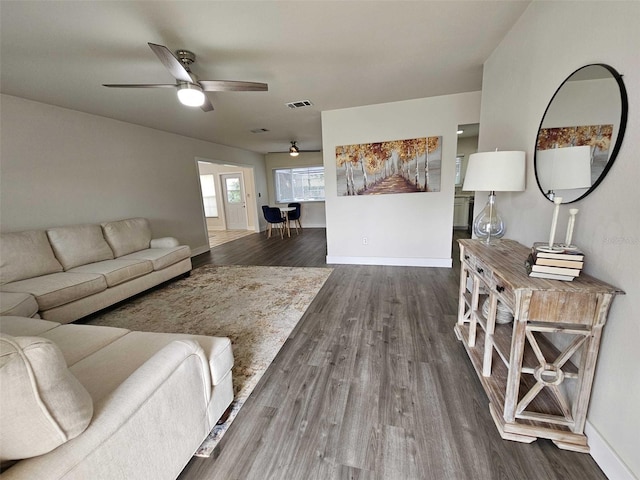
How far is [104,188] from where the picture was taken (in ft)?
11.7

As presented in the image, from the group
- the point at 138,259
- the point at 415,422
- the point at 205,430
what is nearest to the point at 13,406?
the point at 205,430

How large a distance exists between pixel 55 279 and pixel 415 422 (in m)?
3.33

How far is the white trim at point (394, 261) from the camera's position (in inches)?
150

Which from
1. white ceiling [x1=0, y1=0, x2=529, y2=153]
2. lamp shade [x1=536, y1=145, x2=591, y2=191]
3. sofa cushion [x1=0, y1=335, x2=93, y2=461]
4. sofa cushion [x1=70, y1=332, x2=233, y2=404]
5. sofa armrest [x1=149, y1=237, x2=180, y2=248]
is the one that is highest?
white ceiling [x1=0, y1=0, x2=529, y2=153]

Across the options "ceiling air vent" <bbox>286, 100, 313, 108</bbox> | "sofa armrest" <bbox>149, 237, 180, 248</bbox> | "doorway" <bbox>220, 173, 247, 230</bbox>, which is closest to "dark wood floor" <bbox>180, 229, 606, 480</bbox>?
"sofa armrest" <bbox>149, 237, 180, 248</bbox>

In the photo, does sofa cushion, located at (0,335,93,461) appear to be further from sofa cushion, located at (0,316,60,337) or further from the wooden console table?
the wooden console table

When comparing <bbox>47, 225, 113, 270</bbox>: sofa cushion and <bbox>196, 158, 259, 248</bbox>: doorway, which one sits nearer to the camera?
<bbox>47, 225, 113, 270</bbox>: sofa cushion

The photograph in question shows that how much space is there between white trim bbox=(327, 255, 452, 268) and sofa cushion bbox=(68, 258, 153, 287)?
8.56 ft

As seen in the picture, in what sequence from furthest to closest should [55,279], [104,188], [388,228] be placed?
1. [388,228]
2. [104,188]
3. [55,279]

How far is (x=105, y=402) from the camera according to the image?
86 centimetres

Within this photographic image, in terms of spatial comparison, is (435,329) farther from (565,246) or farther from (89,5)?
(89,5)

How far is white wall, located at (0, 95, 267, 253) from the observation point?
271 centimetres

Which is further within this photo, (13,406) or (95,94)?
(95,94)

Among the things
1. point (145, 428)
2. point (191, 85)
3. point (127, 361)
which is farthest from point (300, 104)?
point (145, 428)
